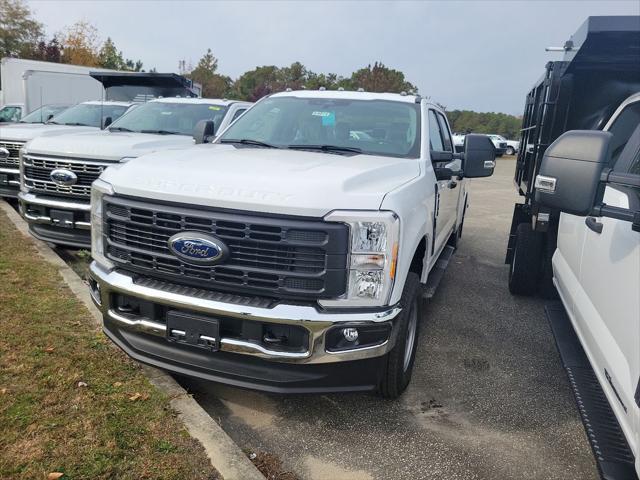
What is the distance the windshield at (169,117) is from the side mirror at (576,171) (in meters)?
5.87

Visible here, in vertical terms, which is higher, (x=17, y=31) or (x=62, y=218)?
(x=17, y=31)

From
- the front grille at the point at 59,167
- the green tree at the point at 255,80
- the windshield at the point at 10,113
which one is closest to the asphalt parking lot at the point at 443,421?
the front grille at the point at 59,167

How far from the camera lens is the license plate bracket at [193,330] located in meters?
2.82

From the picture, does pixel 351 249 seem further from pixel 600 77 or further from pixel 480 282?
pixel 480 282

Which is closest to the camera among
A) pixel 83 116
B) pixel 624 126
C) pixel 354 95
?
pixel 624 126

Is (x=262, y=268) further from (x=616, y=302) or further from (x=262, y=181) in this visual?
(x=616, y=302)

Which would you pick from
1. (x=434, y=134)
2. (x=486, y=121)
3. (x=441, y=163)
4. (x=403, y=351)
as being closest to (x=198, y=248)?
(x=403, y=351)

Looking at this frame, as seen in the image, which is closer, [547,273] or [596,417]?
[596,417]

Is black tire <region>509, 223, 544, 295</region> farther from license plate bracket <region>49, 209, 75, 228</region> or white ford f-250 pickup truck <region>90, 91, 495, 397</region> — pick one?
license plate bracket <region>49, 209, 75, 228</region>

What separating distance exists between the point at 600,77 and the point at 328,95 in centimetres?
258

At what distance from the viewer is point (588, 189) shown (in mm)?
2152

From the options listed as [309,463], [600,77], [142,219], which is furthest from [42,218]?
[600,77]

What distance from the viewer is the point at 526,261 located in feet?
18.3

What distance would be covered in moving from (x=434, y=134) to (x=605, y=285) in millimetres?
2364
